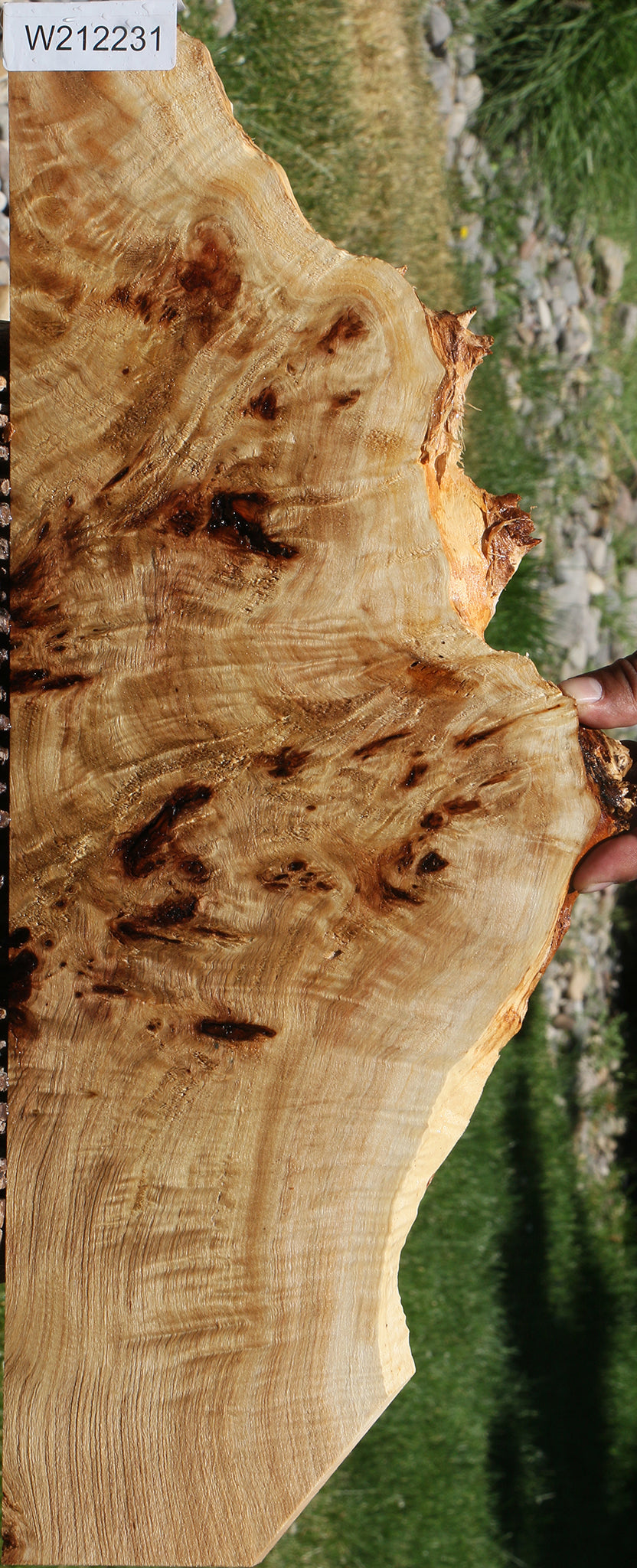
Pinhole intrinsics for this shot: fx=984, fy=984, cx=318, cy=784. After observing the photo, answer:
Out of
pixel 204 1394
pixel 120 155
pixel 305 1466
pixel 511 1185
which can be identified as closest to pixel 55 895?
pixel 204 1394

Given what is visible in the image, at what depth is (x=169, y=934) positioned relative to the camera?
97cm

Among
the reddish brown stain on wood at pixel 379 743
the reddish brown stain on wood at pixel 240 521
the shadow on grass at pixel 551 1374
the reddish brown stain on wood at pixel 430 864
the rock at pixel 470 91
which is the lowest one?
the shadow on grass at pixel 551 1374

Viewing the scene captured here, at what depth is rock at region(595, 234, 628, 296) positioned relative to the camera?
6.97 feet

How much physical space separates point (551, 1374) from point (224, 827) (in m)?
1.80

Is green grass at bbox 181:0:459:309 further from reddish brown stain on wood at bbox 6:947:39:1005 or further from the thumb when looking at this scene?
reddish brown stain on wood at bbox 6:947:39:1005

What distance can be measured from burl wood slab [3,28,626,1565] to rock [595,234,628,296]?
1.37m

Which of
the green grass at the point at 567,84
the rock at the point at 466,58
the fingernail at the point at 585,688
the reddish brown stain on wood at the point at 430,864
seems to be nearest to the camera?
the reddish brown stain on wood at the point at 430,864

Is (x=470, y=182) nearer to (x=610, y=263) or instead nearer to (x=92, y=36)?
(x=610, y=263)

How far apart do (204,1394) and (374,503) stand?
0.90m

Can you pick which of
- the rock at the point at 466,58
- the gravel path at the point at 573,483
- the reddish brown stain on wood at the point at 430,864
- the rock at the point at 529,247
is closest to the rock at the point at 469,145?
the gravel path at the point at 573,483

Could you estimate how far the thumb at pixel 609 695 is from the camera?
1.27 meters

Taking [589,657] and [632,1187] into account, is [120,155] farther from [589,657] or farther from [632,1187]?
[632,1187]

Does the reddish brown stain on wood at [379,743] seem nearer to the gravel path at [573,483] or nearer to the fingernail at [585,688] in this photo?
the fingernail at [585,688]

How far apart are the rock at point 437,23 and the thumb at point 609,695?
52.8 inches
